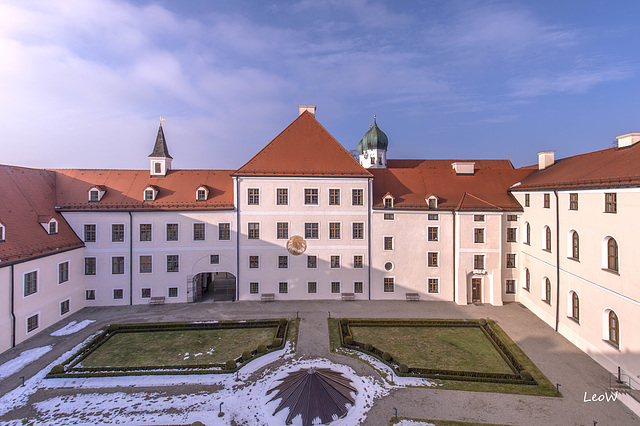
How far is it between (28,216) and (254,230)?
17.1 metres

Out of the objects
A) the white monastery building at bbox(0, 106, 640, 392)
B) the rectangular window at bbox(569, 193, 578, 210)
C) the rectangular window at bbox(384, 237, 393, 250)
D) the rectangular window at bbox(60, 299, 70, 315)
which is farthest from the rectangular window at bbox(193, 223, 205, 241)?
the rectangular window at bbox(569, 193, 578, 210)

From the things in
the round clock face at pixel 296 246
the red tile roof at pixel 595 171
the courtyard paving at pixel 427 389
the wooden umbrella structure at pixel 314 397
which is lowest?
the courtyard paving at pixel 427 389

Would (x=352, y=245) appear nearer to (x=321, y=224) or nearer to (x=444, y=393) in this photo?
(x=321, y=224)

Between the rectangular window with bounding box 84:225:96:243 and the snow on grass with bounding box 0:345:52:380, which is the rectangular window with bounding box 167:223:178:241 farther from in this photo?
the snow on grass with bounding box 0:345:52:380

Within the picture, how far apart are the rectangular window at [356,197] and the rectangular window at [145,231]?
1878cm

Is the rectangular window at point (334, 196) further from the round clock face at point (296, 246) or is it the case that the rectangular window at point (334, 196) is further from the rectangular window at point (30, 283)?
the rectangular window at point (30, 283)

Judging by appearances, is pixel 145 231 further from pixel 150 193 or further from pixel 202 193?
pixel 202 193

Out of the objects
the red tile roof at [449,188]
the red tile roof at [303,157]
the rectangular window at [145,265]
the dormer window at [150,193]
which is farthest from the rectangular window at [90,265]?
the red tile roof at [449,188]

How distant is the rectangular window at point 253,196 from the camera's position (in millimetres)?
29109

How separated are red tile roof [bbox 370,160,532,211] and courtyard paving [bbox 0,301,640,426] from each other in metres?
9.14

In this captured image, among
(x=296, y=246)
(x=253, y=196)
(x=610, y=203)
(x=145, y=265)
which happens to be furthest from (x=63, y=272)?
(x=610, y=203)

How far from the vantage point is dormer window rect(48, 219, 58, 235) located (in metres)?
25.1

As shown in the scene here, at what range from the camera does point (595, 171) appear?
21094 millimetres

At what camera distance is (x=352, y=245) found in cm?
2955
